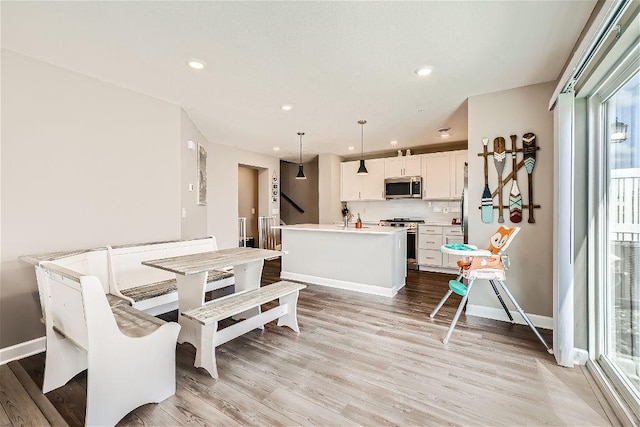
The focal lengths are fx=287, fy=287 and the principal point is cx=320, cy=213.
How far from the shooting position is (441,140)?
527cm

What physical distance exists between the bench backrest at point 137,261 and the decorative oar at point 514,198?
3.46 m

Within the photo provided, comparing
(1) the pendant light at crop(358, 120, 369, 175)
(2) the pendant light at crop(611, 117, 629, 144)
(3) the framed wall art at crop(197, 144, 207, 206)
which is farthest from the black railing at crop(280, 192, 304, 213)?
(2) the pendant light at crop(611, 117, 629, 144)

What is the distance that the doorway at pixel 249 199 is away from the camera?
7439 mm

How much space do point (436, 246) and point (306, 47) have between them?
430cm

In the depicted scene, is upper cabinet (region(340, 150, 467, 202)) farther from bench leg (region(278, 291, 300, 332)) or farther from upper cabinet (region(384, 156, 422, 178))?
→ bench leg (region(278, 291, 300, 332))

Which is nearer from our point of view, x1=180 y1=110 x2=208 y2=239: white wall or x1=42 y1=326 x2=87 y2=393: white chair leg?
x1=42 y1=326 x2=87 y2=393: white chair leg

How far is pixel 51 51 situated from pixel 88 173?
39.8 inches

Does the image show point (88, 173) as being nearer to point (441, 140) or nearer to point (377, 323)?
point (377, 323)

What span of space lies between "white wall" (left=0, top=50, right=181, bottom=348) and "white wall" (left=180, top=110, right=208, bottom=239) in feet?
0.93

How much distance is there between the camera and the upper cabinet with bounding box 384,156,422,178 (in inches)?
227

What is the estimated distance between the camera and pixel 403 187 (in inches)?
230

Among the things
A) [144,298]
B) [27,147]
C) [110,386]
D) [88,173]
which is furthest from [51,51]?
[110,386]

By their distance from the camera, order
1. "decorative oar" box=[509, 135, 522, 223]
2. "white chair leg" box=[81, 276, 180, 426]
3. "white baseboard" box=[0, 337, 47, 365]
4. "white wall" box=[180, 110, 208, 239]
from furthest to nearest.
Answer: "white wall" box=[180, 110, 208, 239] → "decorative oar" box=[509, 135, 522, 223] → "white baseboard" box=[0, 337, 47, 365] → "white chair leg" box=[81, 276, 180, 426]

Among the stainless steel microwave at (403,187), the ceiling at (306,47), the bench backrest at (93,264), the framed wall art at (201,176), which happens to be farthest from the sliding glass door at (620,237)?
the framed wall art at (201,176)
